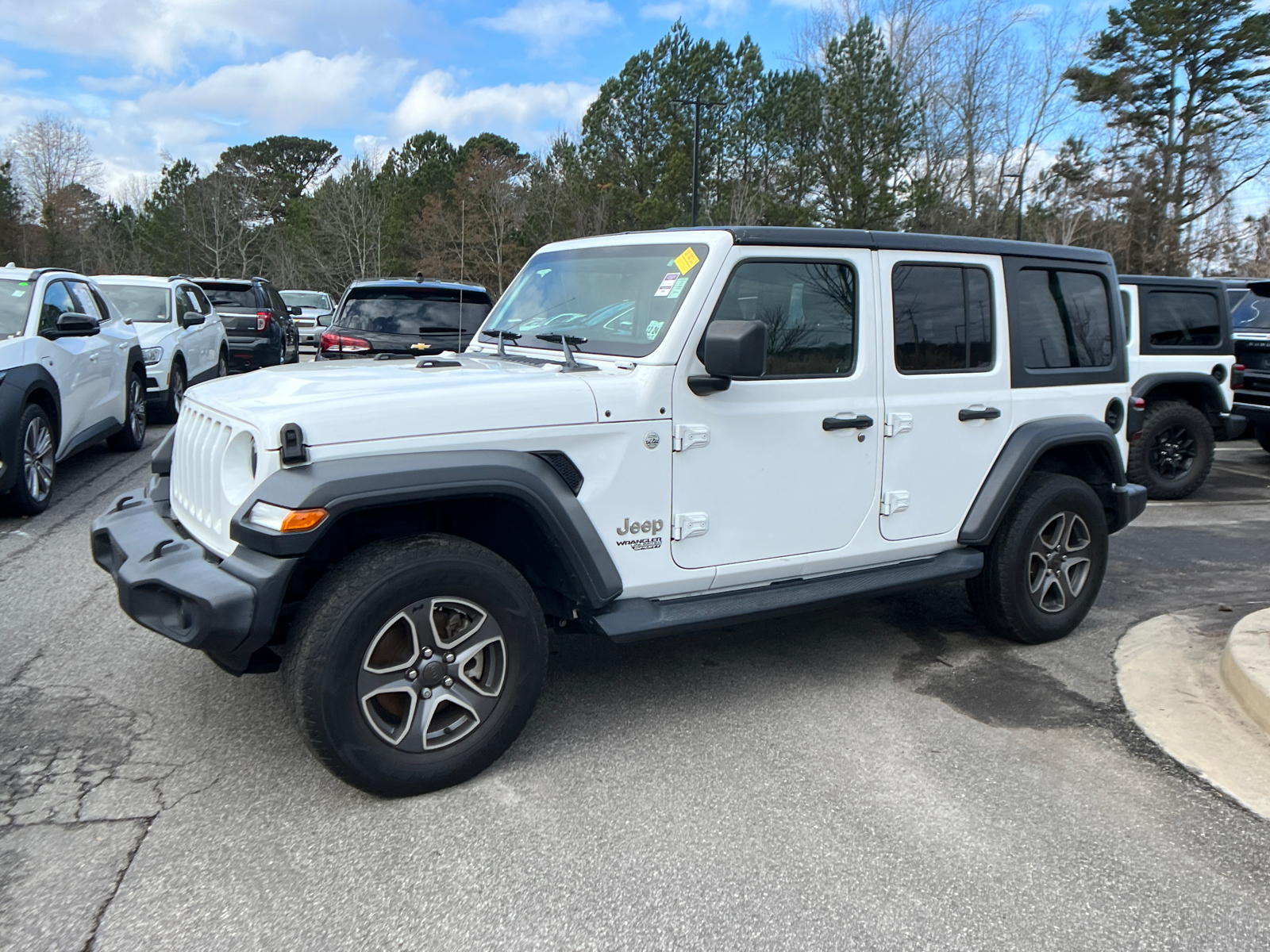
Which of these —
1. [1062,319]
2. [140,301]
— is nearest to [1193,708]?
[1062,319]

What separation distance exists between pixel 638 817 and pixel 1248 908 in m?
1.77

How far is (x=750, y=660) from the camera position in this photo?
4668 millimetres

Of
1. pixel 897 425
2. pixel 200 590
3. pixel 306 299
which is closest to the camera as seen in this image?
pixel 200 590

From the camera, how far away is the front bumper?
2943mm

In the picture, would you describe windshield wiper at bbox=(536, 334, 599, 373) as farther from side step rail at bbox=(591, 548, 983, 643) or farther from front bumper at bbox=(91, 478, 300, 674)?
front bumper at bbox=(91, 478, 300, 674)

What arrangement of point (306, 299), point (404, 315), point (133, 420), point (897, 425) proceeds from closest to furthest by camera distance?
point (897, 425)
point (404, 315)
point (133, 420)
point (306, 299)

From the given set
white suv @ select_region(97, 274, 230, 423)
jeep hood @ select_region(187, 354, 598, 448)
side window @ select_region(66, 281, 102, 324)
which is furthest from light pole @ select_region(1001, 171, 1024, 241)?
jeep hood @ select_region(187, 354, 598, 448)

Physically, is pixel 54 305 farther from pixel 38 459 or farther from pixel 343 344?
pixel 343 344

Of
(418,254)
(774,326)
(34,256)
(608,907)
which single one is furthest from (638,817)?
(34,256)

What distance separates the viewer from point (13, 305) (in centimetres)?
756

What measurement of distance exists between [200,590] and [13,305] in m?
5.92

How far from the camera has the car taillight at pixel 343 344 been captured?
886cm

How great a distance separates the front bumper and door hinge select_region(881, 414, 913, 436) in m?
2.45

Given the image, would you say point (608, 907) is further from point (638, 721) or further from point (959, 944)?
point (638, 721)
